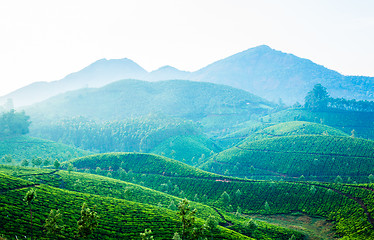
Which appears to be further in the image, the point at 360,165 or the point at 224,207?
the point at 360,165

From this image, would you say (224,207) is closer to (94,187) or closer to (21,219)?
(94,187)

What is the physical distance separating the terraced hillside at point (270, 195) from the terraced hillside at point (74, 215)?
3024 centimetres

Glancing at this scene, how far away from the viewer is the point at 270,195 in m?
127

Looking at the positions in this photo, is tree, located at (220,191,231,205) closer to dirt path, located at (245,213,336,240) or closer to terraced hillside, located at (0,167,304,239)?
terraced hillside, located at (0,167,304,239)

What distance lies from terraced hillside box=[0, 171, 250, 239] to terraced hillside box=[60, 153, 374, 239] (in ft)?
99.2

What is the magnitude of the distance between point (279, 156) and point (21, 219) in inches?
7097

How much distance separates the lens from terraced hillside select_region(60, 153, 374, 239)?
93394 millimetres

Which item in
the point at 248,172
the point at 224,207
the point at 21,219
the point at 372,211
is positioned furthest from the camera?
the point at 248,172

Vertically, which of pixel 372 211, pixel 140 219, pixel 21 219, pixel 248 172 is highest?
pixel 21 219

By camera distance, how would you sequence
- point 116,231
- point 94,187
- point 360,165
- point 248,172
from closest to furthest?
point 116,231 → point 94,187 → point 360,165 → point 248,172

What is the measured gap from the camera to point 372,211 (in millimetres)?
91125

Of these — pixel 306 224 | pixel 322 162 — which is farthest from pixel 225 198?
pixel 322 162

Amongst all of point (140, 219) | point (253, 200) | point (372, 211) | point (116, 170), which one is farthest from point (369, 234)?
point (116, 170)

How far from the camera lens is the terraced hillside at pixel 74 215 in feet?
204
